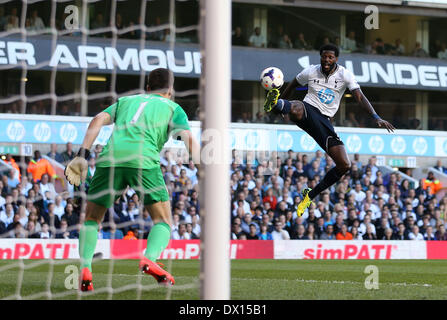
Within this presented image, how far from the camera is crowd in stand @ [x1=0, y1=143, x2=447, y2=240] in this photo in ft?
48.3

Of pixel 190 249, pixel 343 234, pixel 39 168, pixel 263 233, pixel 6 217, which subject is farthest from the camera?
pixel 343 234

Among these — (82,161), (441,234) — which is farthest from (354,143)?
(82,161)

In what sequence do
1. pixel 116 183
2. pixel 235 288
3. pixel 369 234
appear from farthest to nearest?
1. pixel 369 234
2. pixel 235 288
3. pixel 116 183

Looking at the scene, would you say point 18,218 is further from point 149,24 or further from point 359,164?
point 359,164

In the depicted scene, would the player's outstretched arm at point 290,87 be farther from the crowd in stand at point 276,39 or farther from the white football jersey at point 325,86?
the crowd in stand at point 276,39

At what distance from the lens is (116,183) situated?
6867 mm

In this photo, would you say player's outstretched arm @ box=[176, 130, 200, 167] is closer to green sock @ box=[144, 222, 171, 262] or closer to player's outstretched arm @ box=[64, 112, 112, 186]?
player's outstretched arm @ box=[64, 112, 112, 186]

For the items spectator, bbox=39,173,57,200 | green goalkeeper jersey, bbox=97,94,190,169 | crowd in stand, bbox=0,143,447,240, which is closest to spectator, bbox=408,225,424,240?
crowd in stand, bbox=0,143,447,240

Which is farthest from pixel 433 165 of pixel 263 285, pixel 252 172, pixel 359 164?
pixel 263 285

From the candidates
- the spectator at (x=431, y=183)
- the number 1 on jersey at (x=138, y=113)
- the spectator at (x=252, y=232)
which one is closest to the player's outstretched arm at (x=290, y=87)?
the number 1 on jersey at (x=138, y=113)

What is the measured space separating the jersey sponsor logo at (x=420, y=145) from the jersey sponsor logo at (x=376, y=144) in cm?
109

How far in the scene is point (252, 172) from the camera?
64.7ft

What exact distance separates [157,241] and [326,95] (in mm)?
3984

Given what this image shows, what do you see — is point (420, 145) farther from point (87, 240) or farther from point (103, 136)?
point (87, 240)
